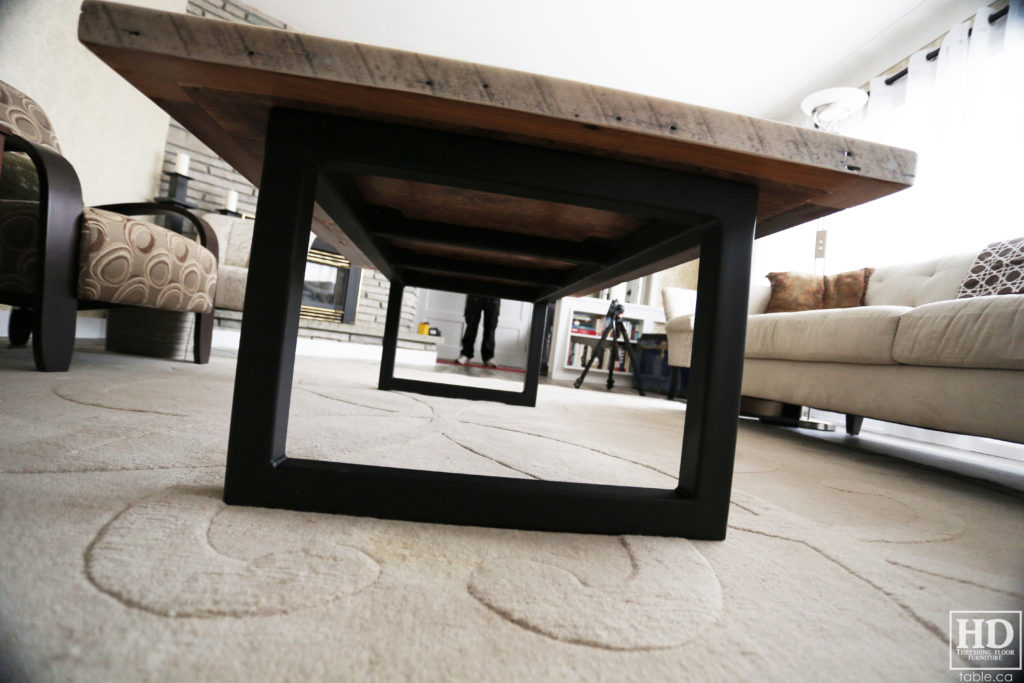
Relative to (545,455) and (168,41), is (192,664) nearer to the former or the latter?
(168,41)

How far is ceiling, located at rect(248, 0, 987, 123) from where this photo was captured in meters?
2.90

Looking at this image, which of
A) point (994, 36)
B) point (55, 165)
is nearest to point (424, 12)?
point (55, 165)

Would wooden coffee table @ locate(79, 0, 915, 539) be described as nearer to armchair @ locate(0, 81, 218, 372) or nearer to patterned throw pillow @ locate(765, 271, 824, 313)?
armchair @ locate(0, 81, 218, 372)

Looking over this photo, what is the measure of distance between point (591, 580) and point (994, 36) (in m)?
3.83

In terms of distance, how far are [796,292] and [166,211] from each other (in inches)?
108

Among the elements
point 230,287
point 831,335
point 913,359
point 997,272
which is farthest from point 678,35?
point 230,287

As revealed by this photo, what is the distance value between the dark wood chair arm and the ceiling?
2559mm

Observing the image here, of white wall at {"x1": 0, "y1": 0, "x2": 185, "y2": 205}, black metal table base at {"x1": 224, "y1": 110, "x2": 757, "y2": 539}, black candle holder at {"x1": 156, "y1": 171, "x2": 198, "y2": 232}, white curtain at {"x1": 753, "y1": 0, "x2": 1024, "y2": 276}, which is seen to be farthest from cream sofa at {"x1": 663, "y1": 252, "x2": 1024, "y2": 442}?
black candle holder at {"x1": 156, "y1": 171, "x2": 198, "y2": 232}

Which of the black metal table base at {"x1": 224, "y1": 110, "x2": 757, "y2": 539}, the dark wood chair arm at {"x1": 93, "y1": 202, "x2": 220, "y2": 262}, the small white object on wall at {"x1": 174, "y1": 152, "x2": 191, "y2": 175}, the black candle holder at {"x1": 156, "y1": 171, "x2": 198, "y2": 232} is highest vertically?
the small white object on wall at {"x1": 174, "y1": 152, "x2": 191, "y2": 175}

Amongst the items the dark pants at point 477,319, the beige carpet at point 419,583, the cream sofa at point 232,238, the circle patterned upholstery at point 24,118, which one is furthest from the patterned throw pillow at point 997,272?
the cream sofa at point 232,238

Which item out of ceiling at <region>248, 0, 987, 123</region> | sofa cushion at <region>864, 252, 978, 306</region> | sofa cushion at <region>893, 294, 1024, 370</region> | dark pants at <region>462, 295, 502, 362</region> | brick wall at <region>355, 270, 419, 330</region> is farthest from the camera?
dark pants at <region>462, 295, 502, 362</region>

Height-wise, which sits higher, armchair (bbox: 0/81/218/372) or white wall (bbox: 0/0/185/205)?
white wall (bbox: 0/0/185/205)

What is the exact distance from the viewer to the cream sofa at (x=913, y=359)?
98 cm

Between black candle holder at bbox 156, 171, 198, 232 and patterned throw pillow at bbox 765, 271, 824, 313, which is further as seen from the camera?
black candle holder at bbox 156, 171, 198, 232
